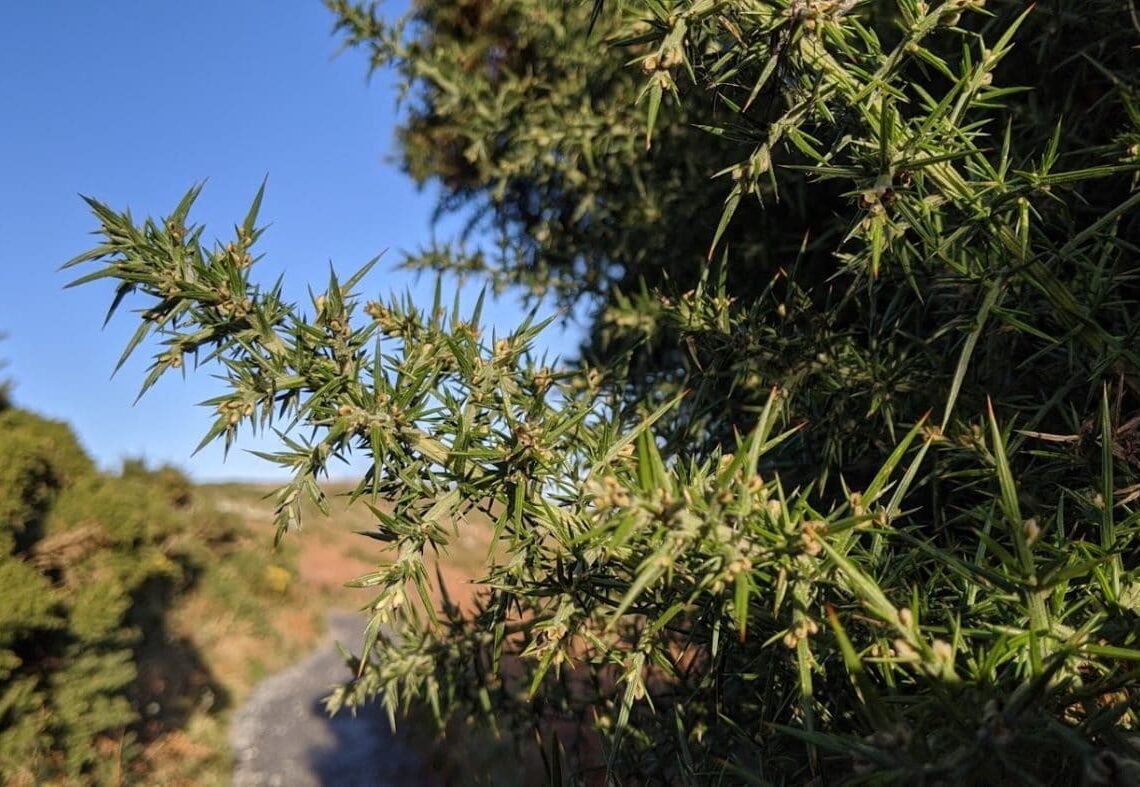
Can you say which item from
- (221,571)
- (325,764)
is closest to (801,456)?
(325,764)

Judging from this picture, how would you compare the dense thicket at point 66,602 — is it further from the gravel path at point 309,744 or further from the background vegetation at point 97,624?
the gravel path at point 309,744

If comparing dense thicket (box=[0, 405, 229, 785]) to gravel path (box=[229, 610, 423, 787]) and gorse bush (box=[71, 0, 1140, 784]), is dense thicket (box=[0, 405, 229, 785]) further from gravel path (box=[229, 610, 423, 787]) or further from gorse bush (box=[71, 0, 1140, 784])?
gorse bush (box=[71, 0, 1140, 784])

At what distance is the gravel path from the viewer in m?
4.85

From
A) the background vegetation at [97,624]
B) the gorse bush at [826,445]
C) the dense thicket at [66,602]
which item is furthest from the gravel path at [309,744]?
the gorse bush at [826,445]

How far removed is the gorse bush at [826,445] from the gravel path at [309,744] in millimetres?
3637

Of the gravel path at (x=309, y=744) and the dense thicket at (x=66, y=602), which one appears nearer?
the dense thicket at (x=66, y=602)

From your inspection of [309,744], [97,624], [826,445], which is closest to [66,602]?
[97,624]

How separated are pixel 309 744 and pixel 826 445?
203 inches

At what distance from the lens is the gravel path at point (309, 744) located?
4848 mm

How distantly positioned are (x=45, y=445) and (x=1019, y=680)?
449 cm

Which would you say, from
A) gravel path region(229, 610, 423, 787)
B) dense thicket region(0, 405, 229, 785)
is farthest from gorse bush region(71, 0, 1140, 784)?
gravel path region(229, 610, 423, 787)

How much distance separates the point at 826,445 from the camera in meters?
1.33

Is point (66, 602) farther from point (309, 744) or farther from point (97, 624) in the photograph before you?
point (309, 744)

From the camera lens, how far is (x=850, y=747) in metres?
0.64
